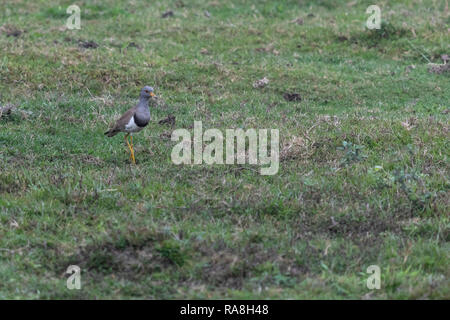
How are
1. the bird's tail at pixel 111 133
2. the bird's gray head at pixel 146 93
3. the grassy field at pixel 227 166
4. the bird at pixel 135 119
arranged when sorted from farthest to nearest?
1. the bird's tail at pixel 111 133
2. the bird's gray head at pixel 146 93
3. the bird at pixel 135 119
4. the grassy field at pixel 227 166

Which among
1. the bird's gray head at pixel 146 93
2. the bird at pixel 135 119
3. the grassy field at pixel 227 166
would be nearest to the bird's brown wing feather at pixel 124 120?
the bird at pixel 135 119

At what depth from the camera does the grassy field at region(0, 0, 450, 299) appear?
6055mm

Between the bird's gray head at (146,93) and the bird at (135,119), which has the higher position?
the bird's gray head at (146,93)

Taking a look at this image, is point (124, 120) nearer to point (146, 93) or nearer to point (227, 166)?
point (146, 93)

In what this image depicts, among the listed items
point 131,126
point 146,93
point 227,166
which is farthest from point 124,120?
point 227,166

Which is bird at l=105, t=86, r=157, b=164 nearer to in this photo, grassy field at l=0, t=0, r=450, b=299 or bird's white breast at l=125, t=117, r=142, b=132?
A: bird's white breast at l=125, t=117, r=142, b=132

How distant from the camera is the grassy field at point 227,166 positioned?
6.05 m

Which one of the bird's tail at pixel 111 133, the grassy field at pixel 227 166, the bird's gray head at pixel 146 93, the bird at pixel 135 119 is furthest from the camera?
the bird's tail at pixel 111 133

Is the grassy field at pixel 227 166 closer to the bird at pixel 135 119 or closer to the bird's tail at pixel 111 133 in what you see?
the bird's tail at pixel 111 133

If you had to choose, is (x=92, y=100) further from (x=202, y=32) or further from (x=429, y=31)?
(x=429, y=31)

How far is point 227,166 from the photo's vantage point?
8.46 m

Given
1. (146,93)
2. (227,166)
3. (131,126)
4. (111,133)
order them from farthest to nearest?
(111,133), (146,93), (131,126), (227,166)

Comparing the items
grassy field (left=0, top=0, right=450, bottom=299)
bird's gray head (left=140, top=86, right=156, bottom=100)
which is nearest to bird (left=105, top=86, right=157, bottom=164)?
bird's gray head (left=140, top=86, right=156, bottom=100)
